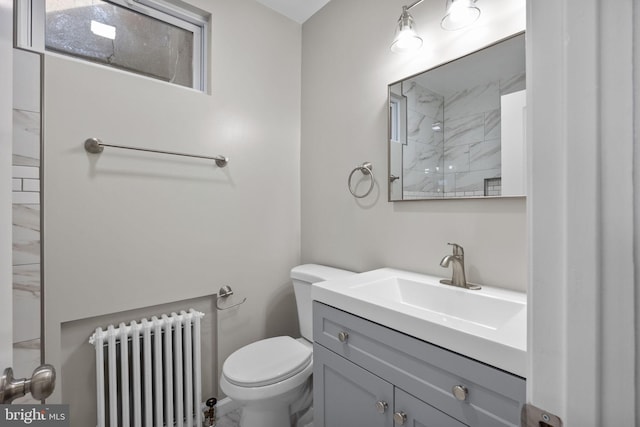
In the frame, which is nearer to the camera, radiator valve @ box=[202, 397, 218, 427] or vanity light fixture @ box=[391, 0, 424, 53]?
vanity light fixture @ box=[391, 0, 424, 53]

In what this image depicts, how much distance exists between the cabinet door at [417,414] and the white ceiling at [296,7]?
2.12 m

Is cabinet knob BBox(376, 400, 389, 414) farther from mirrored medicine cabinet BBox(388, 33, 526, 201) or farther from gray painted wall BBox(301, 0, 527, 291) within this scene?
mirrored medicine cabinet BBox(388, 33, 526, 201)

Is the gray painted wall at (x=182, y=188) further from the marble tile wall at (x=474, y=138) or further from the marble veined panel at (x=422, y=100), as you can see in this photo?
the marble tile wall at (x=474, y=138)

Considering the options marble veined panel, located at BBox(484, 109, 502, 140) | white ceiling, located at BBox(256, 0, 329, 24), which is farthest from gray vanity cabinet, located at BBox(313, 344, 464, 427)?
white ceiling, located at BBox(256, 0, 329, 24)

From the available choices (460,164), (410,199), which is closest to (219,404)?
(410,199)

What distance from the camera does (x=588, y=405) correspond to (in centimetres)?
32

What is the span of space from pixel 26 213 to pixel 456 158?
1.77 metres

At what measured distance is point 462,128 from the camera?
4.12ft

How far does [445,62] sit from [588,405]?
51.6 inches

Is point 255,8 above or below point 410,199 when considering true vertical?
above

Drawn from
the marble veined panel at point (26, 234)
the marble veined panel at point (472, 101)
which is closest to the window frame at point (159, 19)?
the marble veined panel at point (26, 234)

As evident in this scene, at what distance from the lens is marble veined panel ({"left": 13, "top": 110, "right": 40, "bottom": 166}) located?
114cm

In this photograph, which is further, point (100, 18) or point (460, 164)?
point (100, 18)

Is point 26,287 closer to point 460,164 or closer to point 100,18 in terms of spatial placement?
point 100,18
